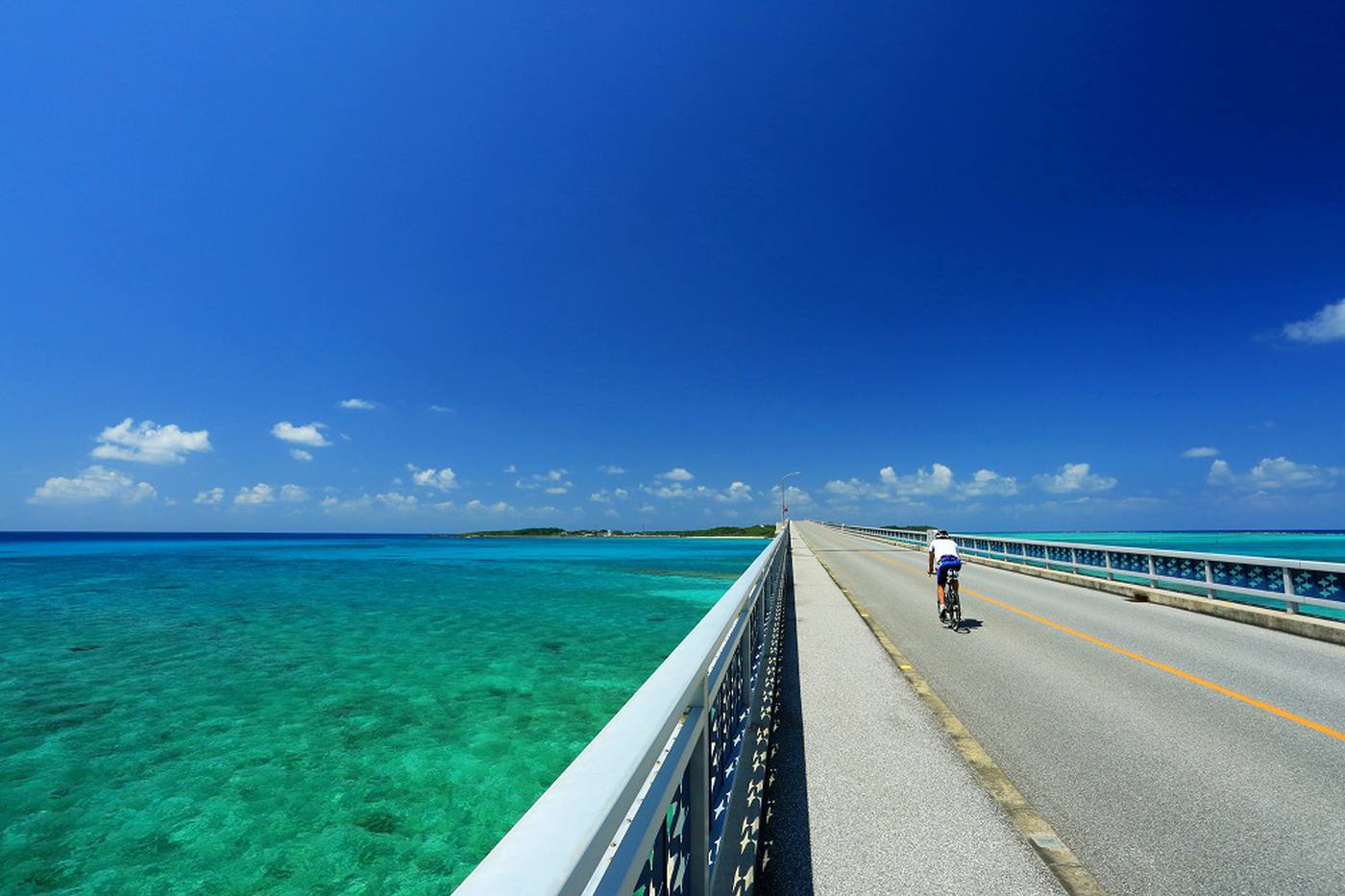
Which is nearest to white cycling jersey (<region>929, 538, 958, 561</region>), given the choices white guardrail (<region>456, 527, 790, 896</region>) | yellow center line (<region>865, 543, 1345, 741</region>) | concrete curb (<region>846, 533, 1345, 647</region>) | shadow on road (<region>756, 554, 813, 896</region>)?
yellow center line (<region>865, 543, 1345, 741</region>)

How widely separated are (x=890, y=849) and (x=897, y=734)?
6.75 feet

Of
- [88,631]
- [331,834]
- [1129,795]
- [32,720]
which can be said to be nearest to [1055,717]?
[1129,795]

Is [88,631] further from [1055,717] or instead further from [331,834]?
[1055,717]

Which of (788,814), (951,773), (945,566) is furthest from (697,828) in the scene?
(945,566)

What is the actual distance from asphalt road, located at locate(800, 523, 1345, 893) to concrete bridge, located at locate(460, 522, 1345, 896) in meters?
0.02

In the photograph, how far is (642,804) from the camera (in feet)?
6.09

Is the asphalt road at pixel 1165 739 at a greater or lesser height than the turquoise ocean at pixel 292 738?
greater

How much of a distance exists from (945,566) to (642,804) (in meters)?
10.5

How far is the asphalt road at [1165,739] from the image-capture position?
Answer: 3604mm

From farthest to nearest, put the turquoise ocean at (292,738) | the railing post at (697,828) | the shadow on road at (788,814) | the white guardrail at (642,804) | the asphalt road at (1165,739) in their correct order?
the turquoise ocean at (292,738), the asphalt road at (1165,739), the shadow on road at (788,814), the railing post at (697,828), the white guardrail at (642,804)

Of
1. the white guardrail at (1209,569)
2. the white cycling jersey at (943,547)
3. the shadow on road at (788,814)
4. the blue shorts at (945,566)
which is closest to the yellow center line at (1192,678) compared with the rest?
the blue shorts at (945,566)

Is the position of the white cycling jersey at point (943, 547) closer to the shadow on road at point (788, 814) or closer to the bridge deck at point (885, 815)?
the bridge deck at point (885, 815)

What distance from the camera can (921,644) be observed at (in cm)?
971

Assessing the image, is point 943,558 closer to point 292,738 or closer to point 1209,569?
point 1209,569
